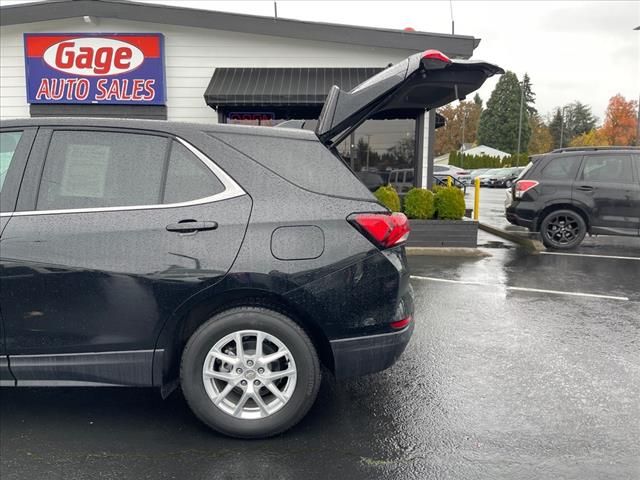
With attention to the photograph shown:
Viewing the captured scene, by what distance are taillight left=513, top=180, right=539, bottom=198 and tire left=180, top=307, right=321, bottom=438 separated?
7.57 m

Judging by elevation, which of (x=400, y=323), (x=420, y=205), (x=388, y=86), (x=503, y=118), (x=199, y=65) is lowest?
(x=400, y=323)

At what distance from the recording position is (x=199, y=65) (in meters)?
11.0

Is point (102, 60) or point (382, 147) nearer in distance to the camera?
point (102, 60)

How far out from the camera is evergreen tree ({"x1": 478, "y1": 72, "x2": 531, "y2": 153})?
8988 cm

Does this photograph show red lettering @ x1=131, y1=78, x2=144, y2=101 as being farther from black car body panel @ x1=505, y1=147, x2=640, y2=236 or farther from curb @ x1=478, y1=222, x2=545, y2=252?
curb @ x1=478, y1=222, x2=545, y2=252

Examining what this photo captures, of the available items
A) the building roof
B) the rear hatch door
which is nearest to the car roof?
the rear hatch door

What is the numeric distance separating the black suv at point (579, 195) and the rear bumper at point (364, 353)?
285 inches

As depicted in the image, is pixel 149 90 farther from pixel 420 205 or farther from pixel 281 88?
pixel 420 205

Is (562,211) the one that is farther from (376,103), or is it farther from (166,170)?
(166,170)

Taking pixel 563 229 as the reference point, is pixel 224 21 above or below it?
above

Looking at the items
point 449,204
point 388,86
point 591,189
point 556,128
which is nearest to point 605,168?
point 591,189

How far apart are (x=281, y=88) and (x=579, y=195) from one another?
5.84 m

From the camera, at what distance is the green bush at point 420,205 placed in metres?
9.24

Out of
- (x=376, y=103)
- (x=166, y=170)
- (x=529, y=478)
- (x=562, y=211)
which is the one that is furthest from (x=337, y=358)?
(x=562, y=211)
